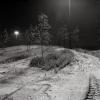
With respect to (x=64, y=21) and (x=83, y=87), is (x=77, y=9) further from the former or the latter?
(x=83, y=87)

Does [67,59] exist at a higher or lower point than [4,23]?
lower

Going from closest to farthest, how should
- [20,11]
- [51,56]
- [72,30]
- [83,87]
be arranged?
1. [83,87]
2. [51,56]
3. [72,30]
4. [20,11]

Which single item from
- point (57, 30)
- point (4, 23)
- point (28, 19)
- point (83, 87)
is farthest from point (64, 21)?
point (83, 87)

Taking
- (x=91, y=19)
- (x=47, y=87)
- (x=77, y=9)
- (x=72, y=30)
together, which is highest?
(x=77, y=9)

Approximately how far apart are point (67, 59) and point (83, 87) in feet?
38.0

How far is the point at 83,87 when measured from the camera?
1290cm

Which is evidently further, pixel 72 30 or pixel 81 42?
pixel 81 42

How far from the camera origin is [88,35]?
80.9m

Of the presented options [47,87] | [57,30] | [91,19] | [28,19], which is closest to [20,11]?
[28,19]

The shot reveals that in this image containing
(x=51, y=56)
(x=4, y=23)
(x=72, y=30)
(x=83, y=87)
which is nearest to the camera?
(x=83, y=87)

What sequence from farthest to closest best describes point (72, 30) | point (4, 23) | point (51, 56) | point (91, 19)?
point (4, 23)
point (91, 19)
point (72, 30)
point (51, 56)

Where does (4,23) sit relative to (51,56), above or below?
above

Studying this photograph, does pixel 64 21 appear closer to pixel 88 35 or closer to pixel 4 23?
pixel 88 35

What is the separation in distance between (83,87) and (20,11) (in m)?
103
